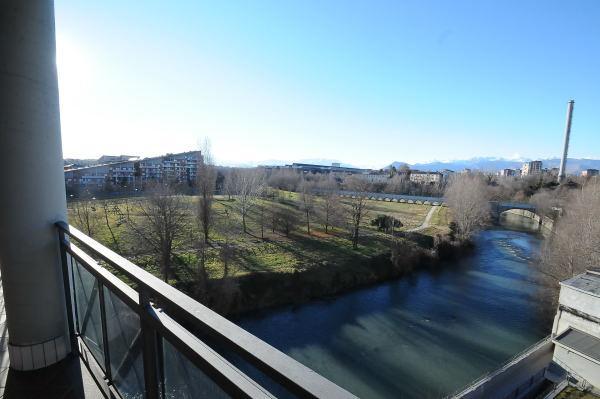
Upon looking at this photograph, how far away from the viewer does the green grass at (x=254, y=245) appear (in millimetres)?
15914

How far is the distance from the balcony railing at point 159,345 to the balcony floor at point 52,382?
0.11 meters

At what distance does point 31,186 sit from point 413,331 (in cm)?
1382

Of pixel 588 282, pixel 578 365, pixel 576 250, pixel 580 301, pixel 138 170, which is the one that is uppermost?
pixel 138 170

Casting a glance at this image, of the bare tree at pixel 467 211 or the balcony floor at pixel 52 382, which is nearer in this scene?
the balcony floor at pixel 52 382

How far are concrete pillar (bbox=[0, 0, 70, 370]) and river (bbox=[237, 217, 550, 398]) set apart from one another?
929cm

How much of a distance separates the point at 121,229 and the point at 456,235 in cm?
2448

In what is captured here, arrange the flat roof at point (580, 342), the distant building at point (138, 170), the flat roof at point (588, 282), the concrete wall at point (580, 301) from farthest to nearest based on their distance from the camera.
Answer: the distant building at point (138, 170) < the flat roof at point (588, 282) < the concrete wall at point (580, 301) < the flat roof at point (580, 342)

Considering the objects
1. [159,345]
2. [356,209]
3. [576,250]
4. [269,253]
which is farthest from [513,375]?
[356,209]

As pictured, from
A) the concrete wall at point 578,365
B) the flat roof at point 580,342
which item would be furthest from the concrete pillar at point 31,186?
the flat roof at point 580,342

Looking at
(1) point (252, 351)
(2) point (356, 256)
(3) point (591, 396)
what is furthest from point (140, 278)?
(2) point (356, 256)

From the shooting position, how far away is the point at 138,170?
1731 inches

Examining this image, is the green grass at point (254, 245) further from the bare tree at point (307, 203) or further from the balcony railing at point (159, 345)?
the balcony railing at point (159, 345)

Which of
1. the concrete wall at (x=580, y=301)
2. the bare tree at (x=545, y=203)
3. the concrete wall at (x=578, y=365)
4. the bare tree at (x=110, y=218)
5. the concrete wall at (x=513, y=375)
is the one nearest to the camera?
the concrete wall at (x=513, y=375)

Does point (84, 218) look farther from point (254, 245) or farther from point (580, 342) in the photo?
point (580, 342)
